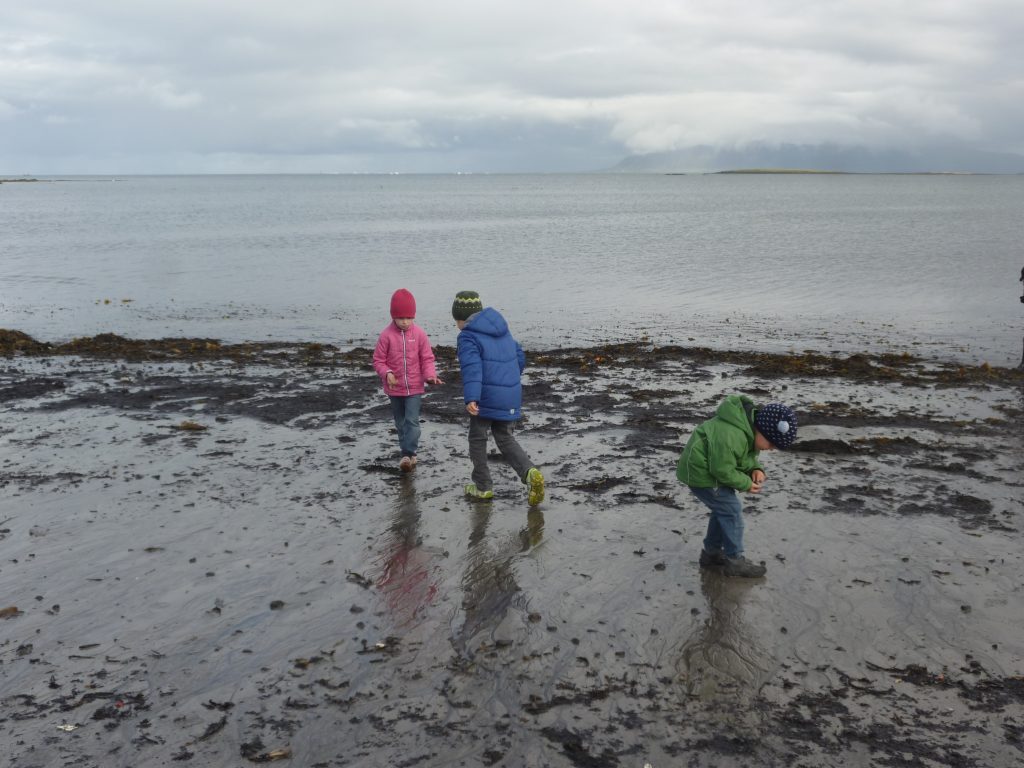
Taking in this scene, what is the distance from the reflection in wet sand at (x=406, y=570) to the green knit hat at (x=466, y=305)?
202 cm

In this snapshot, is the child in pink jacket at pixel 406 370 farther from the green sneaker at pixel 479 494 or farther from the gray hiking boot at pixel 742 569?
the gray hiking boot at pixel 742 569

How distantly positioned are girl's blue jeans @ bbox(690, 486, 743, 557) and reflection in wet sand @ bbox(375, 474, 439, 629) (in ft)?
7.56

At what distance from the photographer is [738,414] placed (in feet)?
20.7

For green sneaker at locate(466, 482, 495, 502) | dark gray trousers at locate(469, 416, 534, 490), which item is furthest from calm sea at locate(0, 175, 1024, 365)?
dark gray trousers at locate(469, 416, 534, 490)

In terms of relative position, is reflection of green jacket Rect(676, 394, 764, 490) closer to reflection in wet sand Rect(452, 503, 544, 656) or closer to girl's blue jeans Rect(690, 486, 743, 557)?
girl's blue jeans Rect(690, 486, 743, 557)

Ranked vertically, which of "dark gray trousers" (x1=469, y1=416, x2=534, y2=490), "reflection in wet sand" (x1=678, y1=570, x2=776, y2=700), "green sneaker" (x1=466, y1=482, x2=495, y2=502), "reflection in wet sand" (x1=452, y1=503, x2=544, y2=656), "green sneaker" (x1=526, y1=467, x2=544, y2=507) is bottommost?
"reflection in wet sand" (x1=678, y1=570, x2=776, y2=700)

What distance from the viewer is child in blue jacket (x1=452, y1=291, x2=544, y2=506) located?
7.81 metres

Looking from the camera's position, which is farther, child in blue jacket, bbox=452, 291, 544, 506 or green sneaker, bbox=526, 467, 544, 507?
green sneaker, bbox=526, 467, 544, 507

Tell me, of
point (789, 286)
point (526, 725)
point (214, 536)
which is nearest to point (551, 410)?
point (214, 536)

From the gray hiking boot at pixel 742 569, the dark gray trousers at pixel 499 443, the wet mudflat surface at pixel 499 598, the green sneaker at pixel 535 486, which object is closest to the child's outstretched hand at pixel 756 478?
the gray hiking boot at pixel 742 569

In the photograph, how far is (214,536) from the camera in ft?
24.7

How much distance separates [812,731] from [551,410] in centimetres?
754

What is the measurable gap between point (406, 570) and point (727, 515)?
2.68 metres

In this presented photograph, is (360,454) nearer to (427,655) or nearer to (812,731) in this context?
(427,655)
